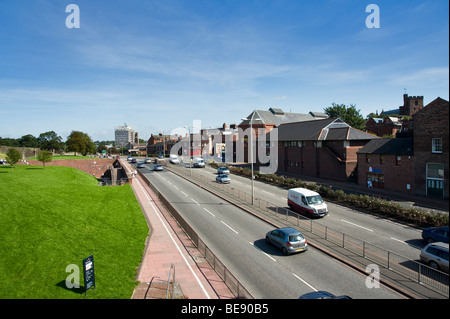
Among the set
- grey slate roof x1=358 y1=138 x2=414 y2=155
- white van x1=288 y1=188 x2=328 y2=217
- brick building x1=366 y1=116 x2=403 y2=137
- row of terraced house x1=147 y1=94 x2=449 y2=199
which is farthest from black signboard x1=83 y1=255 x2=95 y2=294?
brick building x1=366 y1=116 x2=403 y2=137

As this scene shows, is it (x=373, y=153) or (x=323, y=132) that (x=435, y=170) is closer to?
(x=373, y=153)

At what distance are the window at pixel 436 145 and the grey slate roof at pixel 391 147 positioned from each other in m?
2.29

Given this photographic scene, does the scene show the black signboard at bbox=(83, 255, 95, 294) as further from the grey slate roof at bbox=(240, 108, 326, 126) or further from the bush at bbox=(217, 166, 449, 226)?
the grey slate roof at bbox=(240, 108, 326, 126)

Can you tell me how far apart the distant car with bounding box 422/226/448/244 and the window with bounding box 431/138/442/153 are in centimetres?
1627

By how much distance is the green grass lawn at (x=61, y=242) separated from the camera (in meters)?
10.9

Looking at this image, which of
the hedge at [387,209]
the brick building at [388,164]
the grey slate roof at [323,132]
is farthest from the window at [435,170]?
the grey slate roof at [323,132]

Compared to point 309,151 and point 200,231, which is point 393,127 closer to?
point 309,151

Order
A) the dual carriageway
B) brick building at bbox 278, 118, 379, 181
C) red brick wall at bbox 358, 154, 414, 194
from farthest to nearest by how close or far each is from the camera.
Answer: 1. brick building at bbox 278, 118, 379, 181
2. red brick wall at bbox 358, 154, 414, 194
3. the dual carriageway

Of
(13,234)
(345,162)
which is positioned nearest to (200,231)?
(13,234)

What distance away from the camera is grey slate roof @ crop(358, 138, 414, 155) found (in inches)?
1244

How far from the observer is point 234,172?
51.0 m
